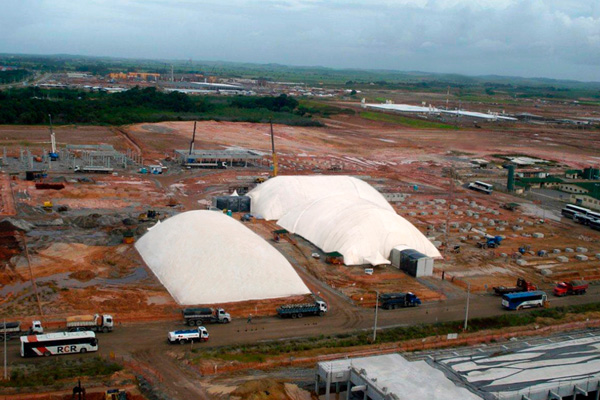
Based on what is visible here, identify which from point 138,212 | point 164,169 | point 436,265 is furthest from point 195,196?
point 436,265

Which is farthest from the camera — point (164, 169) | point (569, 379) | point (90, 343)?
point (164, 169)

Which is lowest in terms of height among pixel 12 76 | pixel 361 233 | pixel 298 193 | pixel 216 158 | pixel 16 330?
pixel 16 330

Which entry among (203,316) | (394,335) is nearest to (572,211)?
(394,335)

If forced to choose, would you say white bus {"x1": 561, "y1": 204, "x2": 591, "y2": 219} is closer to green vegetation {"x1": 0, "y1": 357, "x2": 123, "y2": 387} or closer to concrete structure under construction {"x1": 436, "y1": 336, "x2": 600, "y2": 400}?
concrete structure under construction {"x1": 436, "y1": 336, "x2": 600, "y2": 400}

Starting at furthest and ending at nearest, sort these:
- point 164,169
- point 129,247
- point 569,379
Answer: point 164,169, point 129,247, point 569,379

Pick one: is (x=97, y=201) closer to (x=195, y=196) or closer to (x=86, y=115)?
(x=195, y=196)

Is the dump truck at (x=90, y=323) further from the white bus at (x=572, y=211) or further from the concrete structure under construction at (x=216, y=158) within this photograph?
the concrete structure under construction at (x=216, y=158)

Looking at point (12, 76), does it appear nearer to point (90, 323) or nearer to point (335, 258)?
point (335, 258)
